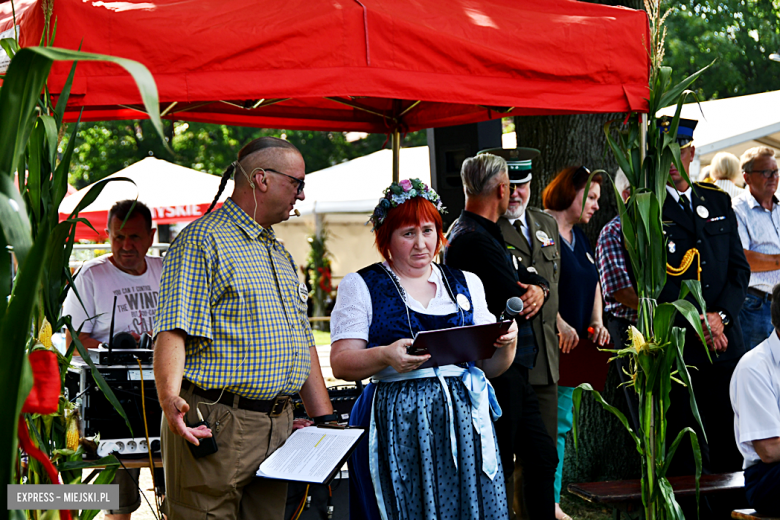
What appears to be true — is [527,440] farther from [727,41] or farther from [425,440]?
[727,41]

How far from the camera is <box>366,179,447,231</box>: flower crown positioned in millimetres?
3053

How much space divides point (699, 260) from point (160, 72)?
2.82 m

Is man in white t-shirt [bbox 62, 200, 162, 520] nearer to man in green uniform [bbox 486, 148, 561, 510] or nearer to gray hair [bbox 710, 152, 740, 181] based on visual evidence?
man in green uniform [bbox 486, 148, 561, 510]

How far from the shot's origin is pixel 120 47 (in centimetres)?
260

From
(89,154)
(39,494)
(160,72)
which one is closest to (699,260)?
(160,72)

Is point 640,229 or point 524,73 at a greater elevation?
point 524,73

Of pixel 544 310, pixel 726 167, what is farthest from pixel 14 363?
pixel 726 167

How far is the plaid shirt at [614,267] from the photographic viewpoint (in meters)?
4.20

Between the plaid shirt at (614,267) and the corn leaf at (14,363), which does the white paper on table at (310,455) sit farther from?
the plaid shirt at (614,267)

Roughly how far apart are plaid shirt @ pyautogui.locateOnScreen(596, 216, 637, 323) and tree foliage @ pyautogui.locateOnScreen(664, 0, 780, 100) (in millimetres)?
15952

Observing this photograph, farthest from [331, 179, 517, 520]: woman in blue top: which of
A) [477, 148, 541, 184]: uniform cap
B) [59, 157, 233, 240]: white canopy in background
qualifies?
[59, 157, 233, 240]: white canopy in background

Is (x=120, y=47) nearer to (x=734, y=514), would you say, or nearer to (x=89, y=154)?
(x=734, y=514)

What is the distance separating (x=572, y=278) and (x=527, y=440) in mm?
1146

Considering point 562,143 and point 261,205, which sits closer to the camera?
point 261,205
